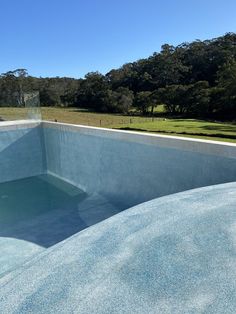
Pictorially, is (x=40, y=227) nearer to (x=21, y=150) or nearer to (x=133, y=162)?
(x=133, y=162)

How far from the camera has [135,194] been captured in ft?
16.7

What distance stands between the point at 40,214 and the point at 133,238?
3486 millimetres

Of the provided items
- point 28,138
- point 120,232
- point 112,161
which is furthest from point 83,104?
point 120,232

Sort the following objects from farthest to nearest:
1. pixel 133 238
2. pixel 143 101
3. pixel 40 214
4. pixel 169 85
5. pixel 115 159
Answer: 1. pixel 169 85
2. pixel 143 101
3. pixel 115 159
4. pixel 40 214
5. pixel 133 238

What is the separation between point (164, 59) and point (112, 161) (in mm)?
36418

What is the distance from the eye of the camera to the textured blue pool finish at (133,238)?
1.50 m

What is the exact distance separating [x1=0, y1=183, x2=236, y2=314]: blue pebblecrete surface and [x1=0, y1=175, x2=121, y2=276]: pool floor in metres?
1.83

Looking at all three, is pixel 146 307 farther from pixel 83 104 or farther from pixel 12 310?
pixel 83 104

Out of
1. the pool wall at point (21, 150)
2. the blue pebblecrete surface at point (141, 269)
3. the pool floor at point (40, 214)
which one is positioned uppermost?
the blue pebblecrete surface at point (141, 269)

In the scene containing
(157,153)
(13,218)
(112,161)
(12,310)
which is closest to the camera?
(12,310)

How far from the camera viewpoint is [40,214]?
523cm

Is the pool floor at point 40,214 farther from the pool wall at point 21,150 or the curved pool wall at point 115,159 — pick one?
the pool wall at point 21,150

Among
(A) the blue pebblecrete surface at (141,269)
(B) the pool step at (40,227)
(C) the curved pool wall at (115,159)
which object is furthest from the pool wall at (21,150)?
(A) the blue pebblecrete surface at (141,269)

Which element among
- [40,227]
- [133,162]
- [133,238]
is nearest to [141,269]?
[133,238]
